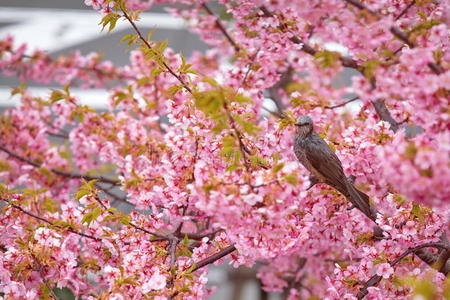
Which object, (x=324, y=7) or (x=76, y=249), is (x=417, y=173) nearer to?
(x=324, y=7)

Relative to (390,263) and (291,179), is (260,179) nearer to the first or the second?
(291,179)

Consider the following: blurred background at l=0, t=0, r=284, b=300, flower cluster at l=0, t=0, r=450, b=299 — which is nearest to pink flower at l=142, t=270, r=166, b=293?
flower cluster at l=0, t=0, r=450, b=299

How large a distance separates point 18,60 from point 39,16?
2.57 m

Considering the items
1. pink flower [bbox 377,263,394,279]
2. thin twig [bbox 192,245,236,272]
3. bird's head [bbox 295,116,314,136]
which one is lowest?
thin twig [bbox 192,245,236,272]

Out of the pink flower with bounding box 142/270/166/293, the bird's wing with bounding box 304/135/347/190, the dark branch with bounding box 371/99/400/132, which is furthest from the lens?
the dark branch with bounding box 371/99/400/132

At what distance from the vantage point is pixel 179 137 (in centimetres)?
173

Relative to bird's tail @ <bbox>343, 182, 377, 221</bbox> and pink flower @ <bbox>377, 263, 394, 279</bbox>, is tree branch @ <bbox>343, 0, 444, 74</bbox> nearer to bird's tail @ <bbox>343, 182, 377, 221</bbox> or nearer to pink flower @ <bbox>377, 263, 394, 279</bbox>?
bird's tail @ <bbox>343, 182, 377, 221</bbox>

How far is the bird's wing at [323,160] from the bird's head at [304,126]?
3 cm

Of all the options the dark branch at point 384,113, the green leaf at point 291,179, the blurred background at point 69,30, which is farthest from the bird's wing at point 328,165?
the blurred background at point 69,30

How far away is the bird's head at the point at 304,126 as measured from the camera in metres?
Result: 1.56

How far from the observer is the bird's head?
1563 mm

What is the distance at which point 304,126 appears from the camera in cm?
156

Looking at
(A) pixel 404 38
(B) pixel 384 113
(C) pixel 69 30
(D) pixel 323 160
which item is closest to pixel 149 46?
(D) pixel 323 160

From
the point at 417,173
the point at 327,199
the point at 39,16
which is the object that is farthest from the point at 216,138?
the point at 39,16
